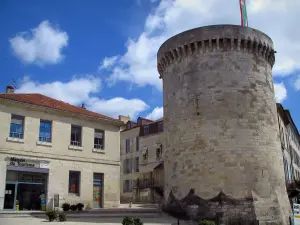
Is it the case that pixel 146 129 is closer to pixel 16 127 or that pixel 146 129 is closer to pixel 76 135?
pixel 76 135

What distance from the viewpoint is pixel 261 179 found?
1716 cm

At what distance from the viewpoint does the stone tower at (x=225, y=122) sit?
17016mm

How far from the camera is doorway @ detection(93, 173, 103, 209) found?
943 inches

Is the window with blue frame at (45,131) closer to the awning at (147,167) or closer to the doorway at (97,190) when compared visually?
the doorway at (97,190)

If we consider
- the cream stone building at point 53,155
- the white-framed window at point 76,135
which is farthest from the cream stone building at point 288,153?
the white-framed window at point 76,135

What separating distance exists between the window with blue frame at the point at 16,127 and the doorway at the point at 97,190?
6.23 metres

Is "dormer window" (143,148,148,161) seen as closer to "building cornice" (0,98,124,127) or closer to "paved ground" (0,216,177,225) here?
"building cornice" (0,98,124,127)

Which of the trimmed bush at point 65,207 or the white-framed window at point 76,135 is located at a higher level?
the white-framed window at point 76,135

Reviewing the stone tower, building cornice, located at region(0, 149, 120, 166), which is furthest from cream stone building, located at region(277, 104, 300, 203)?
building cornice, located at region(0, 149, 120, 166)

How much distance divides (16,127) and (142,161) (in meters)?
19.3

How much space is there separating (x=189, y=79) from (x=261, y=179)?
21.7ft

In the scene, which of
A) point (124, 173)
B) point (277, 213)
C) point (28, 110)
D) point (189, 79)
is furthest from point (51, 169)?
point (124, 173)

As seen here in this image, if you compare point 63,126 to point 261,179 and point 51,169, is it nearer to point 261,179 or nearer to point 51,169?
point 51,169

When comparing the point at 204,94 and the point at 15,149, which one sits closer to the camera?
the point at 204,94
